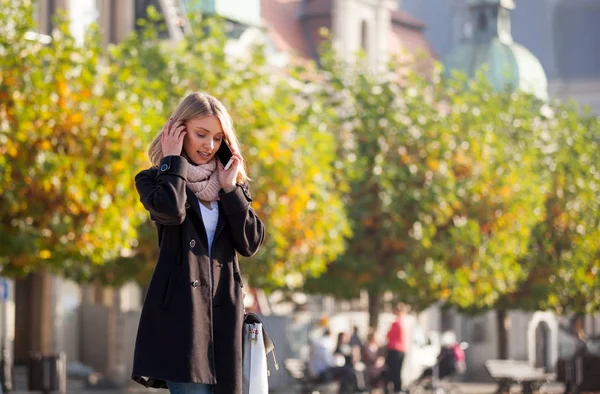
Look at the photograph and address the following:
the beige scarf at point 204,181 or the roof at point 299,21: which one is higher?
the roof at point 299,21

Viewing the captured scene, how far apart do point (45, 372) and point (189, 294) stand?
18260 millimetres

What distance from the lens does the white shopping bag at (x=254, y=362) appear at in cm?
646

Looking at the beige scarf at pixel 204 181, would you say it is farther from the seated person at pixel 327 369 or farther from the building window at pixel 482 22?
the building window at pixel 482 22

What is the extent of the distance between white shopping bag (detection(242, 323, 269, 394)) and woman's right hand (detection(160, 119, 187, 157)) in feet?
2.35

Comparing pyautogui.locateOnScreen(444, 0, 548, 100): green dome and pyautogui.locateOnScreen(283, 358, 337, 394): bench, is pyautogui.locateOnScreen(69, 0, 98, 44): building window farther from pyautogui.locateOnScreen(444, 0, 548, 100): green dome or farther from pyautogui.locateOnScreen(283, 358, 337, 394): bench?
pyautogui.locateOnScreen(444, 0, 548, 100): green dome

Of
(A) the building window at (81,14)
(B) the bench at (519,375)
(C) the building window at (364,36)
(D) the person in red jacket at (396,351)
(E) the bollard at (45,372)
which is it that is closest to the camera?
(E) the bollard at (45,372)

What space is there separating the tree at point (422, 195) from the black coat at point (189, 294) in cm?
2954

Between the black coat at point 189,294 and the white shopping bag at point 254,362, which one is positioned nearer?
the black coat at point 189,294

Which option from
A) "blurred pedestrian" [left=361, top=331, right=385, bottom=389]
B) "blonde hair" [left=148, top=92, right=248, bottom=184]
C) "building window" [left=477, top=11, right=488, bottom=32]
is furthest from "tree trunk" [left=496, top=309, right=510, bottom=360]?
"blonde hair" [left=148, top=92, right=248, bottom=184]

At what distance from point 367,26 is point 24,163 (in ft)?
126

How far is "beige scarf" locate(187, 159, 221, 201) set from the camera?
652 cm

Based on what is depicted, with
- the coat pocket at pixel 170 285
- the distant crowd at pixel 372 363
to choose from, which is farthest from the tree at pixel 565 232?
the coat pocket at pixel 170 285

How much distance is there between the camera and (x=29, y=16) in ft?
74.0

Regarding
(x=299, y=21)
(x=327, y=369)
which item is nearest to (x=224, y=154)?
(x=327, y=369)
